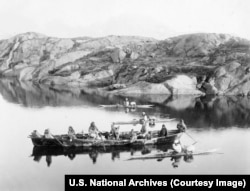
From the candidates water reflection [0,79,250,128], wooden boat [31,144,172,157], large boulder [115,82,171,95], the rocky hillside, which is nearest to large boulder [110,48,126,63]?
the rocky hillside

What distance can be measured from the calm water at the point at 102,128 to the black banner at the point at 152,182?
189cm

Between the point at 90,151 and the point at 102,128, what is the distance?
8835mm

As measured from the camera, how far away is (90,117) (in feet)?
132

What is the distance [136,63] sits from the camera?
8206 centimetres

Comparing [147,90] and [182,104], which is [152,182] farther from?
[147,90]

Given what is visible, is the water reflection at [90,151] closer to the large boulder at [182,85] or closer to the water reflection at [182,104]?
the water reflection at [182,104]

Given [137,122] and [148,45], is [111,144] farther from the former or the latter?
[148,45]

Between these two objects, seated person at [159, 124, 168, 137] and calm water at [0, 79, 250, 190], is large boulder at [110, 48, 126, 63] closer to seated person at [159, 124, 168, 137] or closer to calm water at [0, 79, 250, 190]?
calm water at [0, 79, 250, 190]

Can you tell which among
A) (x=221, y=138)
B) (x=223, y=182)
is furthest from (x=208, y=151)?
(x=223, y=182)

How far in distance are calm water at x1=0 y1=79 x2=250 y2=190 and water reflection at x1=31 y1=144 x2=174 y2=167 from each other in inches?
2.4

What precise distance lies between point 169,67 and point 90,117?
3559cm

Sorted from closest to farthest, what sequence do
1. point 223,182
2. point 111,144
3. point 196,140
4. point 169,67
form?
point 223,182 < point 111,144 < point 196,140 < point 169,67

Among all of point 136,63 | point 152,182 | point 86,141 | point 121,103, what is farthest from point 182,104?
point 152,182

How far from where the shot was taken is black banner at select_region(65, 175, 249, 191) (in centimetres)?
1636
